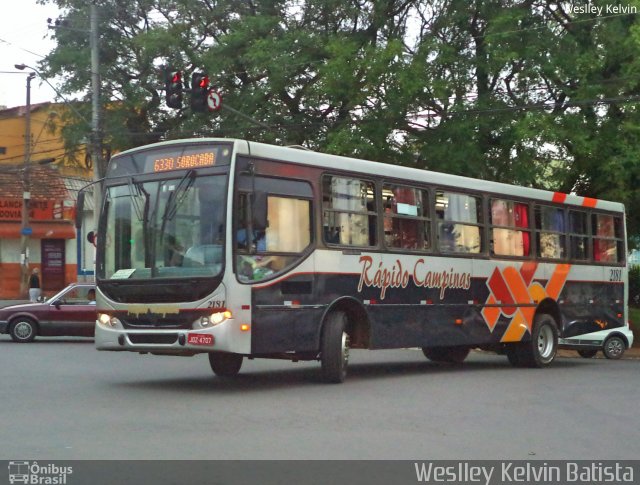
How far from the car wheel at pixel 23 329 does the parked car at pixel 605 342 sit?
466 inches

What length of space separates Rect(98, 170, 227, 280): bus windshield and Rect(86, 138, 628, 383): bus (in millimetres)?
16

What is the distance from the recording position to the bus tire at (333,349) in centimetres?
1427

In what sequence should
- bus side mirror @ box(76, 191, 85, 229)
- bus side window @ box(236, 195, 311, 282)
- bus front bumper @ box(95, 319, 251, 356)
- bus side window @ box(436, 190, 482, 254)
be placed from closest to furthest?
bus front bumper @ box(95, 319, 251, 356), bus side window @ box(236, 195, 311, 282), bus side mirror @ box(76, 191, 85, 229), bus side window @ box(436, 190, 482, 254)

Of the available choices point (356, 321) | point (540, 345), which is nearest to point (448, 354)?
point (540, 345)

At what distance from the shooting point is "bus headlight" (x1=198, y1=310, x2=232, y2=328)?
42.3 ft

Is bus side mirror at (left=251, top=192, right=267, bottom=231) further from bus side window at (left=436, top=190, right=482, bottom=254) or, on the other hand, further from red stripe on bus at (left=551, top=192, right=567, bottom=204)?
red stripe on bus at (left=551, top=192, right=567, bottom=204)

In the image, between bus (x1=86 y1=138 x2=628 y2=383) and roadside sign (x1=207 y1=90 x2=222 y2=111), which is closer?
bus (x1=86 y1=138 x2=628 y2=383)

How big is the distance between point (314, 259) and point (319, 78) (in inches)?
582

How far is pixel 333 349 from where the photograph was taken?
14.3 meters

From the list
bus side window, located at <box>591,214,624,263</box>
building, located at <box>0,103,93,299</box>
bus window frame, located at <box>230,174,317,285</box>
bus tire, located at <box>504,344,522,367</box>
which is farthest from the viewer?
building, located at <box>0,103,93,299</box>

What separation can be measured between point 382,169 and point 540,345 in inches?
209

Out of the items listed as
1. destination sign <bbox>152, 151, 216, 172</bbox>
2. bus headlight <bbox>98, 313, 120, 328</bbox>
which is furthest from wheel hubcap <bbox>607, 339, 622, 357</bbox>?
bus headlight <bbox>98, 313, 120, 328</bbox>

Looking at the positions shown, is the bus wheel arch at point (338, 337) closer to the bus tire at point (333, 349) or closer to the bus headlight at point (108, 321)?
the bus tire at point (333, 349)
